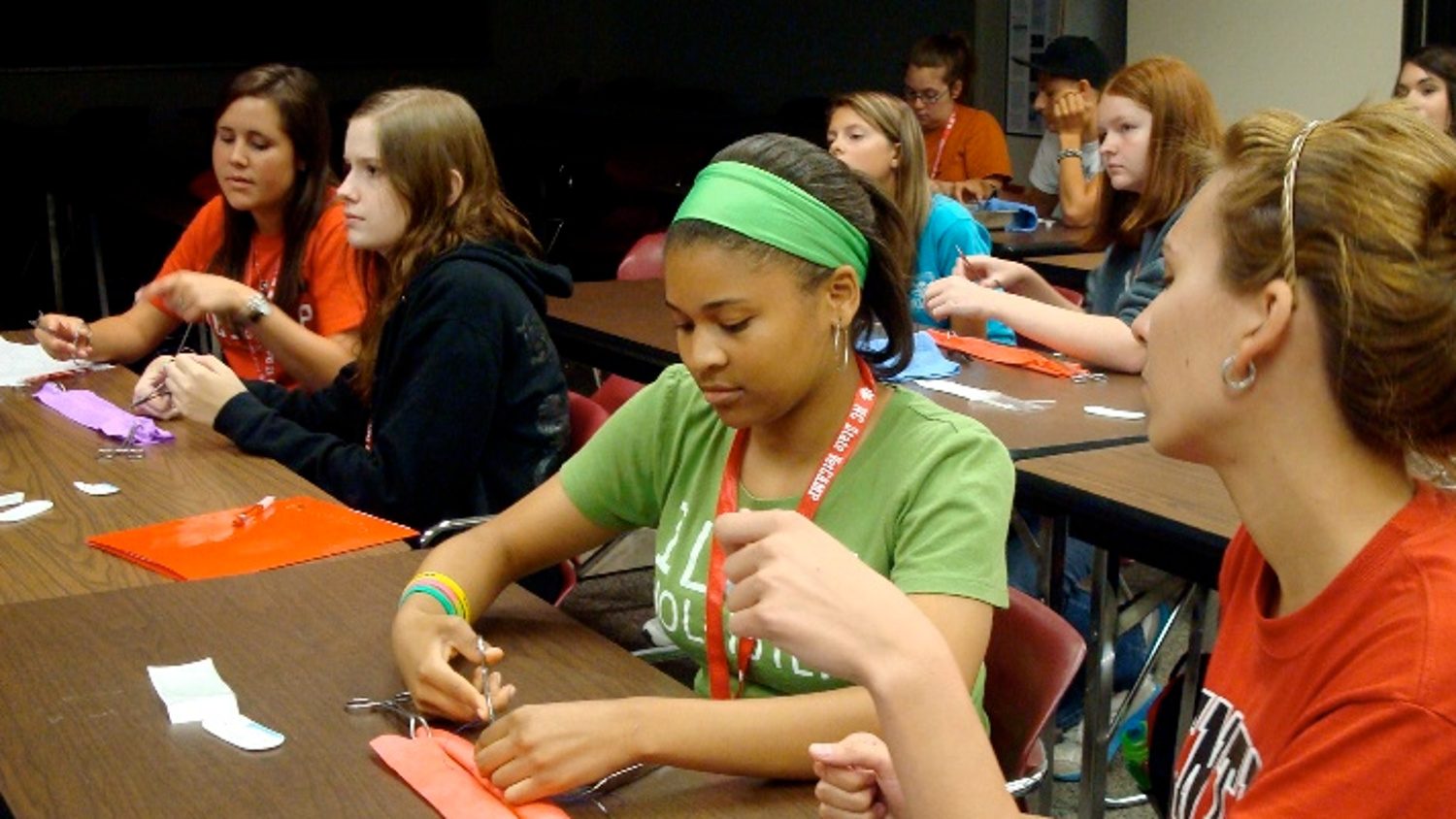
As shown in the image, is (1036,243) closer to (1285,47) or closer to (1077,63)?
(1077,63)

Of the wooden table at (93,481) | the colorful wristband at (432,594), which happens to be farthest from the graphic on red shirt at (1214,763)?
the wooden table at (93,481)

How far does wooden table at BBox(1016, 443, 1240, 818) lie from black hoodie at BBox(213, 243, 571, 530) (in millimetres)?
770

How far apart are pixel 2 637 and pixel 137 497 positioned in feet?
2.01

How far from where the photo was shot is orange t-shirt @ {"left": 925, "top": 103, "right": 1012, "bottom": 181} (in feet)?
21.2

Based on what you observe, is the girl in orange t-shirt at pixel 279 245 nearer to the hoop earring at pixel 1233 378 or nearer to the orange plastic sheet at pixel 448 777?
the orange plastic sheet at pixel 448 777

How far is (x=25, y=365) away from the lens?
335 centimetres

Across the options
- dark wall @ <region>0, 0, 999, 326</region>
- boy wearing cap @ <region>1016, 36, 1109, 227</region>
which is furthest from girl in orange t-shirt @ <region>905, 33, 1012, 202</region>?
dark wall @ <region>0, 0, 999, 326</region>

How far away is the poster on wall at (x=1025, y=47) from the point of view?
735 cm

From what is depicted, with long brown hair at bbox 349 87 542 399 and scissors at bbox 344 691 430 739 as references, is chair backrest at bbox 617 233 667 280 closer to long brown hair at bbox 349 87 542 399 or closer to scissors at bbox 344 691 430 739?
long brown hair at bbox 349 87 542 399

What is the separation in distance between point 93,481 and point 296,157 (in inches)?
41.8

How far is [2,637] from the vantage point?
1.79m

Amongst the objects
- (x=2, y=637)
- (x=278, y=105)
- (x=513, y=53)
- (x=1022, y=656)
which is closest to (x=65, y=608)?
(x=2, y=637)

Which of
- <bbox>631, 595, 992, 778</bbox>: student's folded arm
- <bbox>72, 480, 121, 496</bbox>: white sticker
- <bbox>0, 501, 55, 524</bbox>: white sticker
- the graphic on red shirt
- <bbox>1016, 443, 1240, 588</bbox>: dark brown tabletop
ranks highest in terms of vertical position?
the graphic on red shirt

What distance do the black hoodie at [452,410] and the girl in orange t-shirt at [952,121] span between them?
12.0 feet
